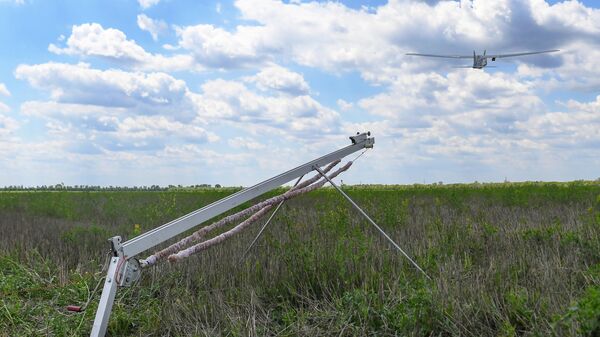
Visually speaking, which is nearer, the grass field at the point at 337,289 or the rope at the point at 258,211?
the grass field at the point at 337,289

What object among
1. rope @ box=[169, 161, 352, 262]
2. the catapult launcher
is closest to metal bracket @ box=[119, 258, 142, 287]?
the catapult launcher

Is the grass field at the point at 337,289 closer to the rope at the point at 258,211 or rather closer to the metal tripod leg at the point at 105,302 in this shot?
the rope at the point at 258,211

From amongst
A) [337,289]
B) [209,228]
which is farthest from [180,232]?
[337,289]

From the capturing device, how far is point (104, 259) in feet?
23.7

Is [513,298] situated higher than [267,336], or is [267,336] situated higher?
[513,298]

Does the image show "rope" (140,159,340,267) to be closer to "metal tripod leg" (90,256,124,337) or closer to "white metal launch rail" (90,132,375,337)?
"white metal launch rail" (90,132,375,337)

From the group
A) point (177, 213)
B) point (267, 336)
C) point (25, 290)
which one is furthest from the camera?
point (177, 213)

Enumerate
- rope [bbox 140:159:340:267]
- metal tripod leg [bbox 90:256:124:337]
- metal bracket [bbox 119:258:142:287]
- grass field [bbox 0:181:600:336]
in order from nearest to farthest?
metal tripod leg [bbox 90:256:124:337] → metal bracket [bbox 119:258:142:287] → grass field [bbox 0:181:600:336] → rope [bbox 140:159:340:267]

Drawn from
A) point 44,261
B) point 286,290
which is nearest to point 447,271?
point 286,290

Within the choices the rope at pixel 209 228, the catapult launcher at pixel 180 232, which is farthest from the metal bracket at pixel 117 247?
the rope at pixel 209 228

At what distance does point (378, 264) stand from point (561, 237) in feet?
9.11

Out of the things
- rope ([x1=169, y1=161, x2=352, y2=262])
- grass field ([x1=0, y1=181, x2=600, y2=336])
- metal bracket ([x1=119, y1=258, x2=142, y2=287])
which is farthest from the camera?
rope ([x1=169, y1=161, x2=352, y2=262])

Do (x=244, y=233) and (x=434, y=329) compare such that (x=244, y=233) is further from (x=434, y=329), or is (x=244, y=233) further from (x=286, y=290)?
(x=434, y=329)

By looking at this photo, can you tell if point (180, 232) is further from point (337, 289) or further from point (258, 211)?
point (258, 211)
